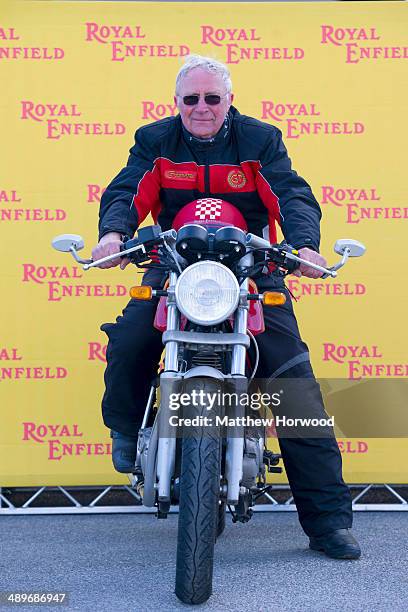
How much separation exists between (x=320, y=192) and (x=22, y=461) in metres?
2.07

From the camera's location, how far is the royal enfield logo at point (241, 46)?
484cm

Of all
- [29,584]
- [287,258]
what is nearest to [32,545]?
[29,584]

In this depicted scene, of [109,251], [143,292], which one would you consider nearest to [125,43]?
[109,251]

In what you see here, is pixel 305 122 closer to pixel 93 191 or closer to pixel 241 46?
pixel 241 46

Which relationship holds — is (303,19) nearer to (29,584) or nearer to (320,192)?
(320,192)

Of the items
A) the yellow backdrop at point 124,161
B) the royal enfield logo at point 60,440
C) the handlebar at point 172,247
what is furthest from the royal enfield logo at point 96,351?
the handlebar at point 172,247

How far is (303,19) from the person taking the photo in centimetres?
484

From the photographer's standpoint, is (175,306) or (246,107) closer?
(175,306)

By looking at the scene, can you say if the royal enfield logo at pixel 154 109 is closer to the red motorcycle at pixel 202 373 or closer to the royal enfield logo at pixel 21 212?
the royal enfield logo at pixel 21 212

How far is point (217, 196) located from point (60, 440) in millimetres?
1767

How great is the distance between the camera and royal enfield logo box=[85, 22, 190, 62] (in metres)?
4.84

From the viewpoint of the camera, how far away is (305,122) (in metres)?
4.88

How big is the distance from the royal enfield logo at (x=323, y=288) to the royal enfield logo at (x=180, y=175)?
1.25 metres

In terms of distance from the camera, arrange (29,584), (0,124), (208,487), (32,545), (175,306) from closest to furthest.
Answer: (208,487) < (175,306) < (29,584) < (32,545) < (0,124)
